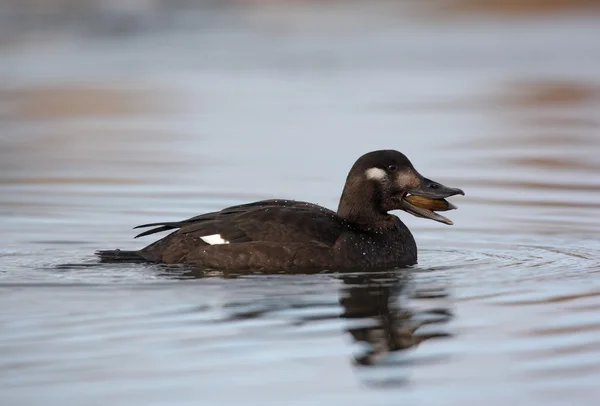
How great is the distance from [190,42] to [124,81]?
145 inches

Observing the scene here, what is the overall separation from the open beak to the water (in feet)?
1.03

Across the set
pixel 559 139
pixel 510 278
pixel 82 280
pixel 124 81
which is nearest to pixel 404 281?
pixel 510 278

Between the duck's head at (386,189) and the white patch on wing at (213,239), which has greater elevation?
the duck's head at (386,189)

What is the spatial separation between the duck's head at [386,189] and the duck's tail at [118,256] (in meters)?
1.40

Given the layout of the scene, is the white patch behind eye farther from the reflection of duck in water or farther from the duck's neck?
the reflection of duck in water

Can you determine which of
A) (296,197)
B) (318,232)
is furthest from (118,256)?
(296,197)

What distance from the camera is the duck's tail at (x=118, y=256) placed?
8648 millimetres

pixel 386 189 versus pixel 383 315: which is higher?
pixel 386 189

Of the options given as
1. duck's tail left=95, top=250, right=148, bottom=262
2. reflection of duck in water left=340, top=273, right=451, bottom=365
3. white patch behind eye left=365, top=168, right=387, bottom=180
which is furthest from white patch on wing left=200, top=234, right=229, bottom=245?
white patch behind eye left=365, top=168, right=387, bottom=180

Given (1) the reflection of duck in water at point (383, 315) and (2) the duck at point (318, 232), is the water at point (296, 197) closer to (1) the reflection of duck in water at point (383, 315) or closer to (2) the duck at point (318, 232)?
(1) the reflection of duck in water at point (383, 315)

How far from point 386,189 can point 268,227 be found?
93cm

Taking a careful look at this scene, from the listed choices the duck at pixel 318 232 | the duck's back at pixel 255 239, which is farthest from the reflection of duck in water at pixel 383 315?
the duck's back at pixel 255 239

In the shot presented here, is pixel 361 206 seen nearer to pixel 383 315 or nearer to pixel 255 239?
pixel 255 239

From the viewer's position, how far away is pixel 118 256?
8.65 metres
